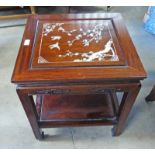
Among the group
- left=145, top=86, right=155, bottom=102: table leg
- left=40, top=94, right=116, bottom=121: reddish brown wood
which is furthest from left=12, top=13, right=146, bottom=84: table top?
left=145, top=86, right=155, bottom=102: table leg

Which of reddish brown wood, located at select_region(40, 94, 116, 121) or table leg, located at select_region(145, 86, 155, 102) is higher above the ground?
reddish brown wood, located at select_region(40, 94, 116, 121)

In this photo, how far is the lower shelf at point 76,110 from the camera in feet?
3.30

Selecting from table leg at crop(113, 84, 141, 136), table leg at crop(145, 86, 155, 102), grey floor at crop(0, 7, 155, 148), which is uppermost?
table leg at crop(113, 84, 141, 136)

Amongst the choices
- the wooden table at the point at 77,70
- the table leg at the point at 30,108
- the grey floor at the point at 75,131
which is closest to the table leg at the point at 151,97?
the grey floor at the point at 75,131

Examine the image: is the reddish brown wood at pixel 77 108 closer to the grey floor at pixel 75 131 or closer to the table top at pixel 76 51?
the grey floor at pixel 75 131

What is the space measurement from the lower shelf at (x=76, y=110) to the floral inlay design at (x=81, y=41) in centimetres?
34

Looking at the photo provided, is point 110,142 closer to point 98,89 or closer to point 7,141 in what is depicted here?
point 98,89

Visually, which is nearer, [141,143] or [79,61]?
[79,61]

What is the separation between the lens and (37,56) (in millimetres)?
834

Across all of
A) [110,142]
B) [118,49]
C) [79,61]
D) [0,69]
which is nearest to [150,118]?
[110,142]

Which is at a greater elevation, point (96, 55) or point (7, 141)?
point (96, 55)

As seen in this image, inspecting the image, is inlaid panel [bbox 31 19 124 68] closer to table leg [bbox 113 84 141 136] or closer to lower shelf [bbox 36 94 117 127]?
table leg [bbox 113 84 141 136]

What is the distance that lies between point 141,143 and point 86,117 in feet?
1.23

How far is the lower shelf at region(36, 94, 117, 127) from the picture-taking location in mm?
1006
